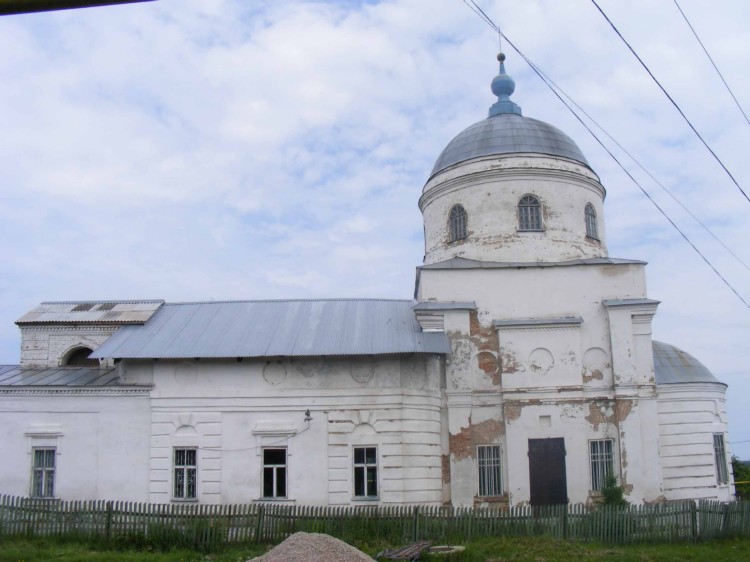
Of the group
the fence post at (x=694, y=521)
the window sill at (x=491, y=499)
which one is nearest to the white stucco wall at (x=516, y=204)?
the window sill at (x=491, y=499)

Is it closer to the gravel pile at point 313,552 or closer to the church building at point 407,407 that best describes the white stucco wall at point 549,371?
the church building at point 407,407

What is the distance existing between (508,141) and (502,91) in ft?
12.2

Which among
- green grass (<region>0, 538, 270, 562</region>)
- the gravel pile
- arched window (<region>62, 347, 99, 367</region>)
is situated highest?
arched window (<region>62, 347, 99, 367</region>)

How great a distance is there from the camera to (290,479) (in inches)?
747

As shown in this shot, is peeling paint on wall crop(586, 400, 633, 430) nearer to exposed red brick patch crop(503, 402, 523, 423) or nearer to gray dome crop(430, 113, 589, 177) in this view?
exposed red brick patch crop(503, 402, 523, 423)

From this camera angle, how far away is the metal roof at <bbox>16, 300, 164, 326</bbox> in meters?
23.0

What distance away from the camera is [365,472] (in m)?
19.0

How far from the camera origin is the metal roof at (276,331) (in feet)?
63.5

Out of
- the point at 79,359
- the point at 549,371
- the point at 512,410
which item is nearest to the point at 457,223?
the point at 549,371

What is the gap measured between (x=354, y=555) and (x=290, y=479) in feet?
20.3

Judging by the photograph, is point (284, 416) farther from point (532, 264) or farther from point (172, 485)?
point (532, 264)

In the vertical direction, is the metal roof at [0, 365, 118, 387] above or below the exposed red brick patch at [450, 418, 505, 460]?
above

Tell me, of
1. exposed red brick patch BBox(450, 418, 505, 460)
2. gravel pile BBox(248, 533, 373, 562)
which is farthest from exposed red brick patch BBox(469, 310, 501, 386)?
gravel pile BBox(248, 533, 373, 562)

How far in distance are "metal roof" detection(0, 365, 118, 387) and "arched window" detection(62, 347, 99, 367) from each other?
1.35 metres
